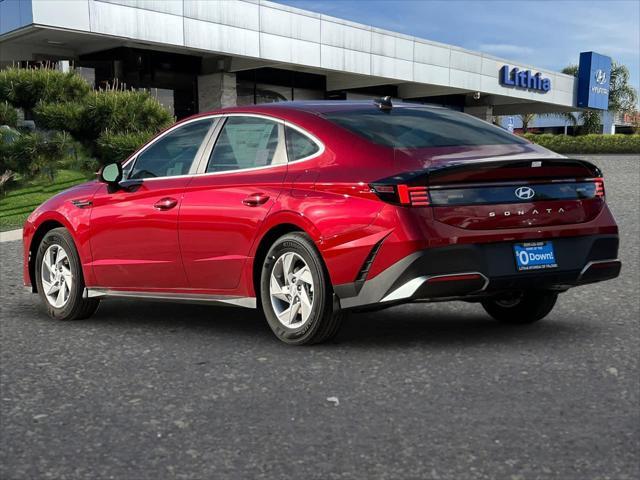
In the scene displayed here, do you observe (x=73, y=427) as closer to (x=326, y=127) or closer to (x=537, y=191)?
(x=326, y=127)

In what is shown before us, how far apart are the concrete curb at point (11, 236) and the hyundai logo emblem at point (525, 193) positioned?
10.2m

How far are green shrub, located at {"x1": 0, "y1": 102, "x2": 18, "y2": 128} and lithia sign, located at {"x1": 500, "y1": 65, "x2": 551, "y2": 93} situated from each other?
33167 mm

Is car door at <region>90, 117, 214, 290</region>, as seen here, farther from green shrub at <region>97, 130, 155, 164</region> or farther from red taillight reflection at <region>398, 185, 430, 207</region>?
green shrub at <region>97, 130, 155, 164</region>

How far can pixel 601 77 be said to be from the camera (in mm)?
60219

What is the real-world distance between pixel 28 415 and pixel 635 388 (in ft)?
10.2

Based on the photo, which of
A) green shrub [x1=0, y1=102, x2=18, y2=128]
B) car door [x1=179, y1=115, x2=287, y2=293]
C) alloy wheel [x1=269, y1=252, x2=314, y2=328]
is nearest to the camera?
alloy wheel [x1=269, y1=252, x2=314, y2=328]

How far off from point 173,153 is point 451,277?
8.09 ft

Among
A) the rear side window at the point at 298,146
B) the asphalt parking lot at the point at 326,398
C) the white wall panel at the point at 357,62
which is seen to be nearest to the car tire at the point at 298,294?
the asphalt parking lot at the point at 326,398

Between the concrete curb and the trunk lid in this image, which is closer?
the trunk lid

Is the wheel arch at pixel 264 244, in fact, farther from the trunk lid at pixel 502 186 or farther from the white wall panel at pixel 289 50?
the white wall panel at pixel 289 50

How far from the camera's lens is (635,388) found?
4.57 metres

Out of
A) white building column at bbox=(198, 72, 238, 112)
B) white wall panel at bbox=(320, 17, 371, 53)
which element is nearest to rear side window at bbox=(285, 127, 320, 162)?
white building column at bbox=(198, 72, 238, 112)

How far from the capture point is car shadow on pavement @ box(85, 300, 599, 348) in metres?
5.88

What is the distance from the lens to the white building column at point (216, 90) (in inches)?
1266
